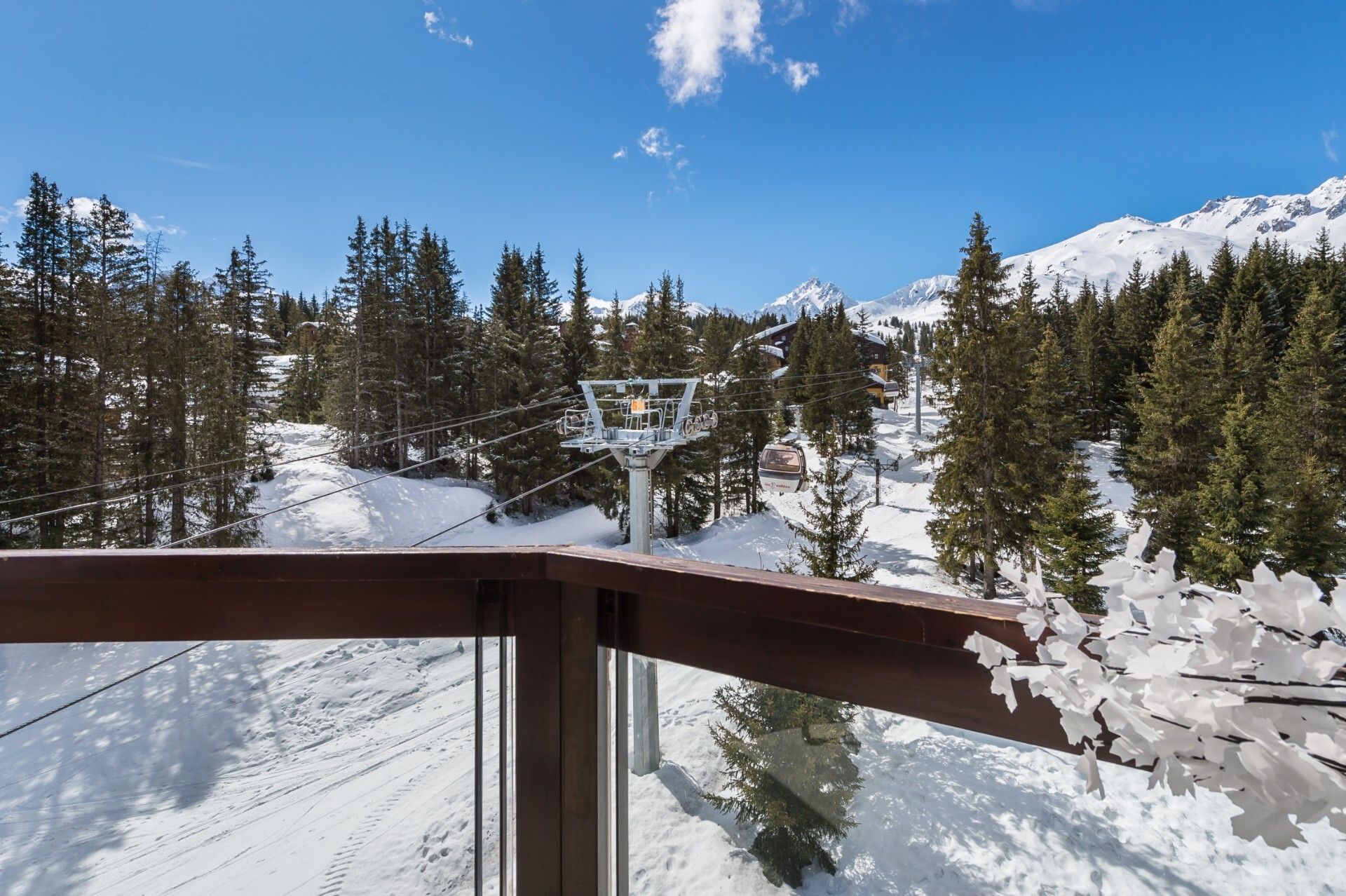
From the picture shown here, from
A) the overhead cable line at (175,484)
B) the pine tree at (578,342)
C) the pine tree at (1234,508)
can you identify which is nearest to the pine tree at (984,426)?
the pine tree at (1234,508)

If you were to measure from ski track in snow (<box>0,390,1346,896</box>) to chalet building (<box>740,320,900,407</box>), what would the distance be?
40.3 m

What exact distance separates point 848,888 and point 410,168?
1591 cm

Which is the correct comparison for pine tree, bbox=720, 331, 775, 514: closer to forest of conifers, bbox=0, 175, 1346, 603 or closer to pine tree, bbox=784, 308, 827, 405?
forest of conifers, bbox=0, 175, 1346, 603

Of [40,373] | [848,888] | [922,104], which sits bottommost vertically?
[848,888]

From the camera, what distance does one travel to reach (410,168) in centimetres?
1371

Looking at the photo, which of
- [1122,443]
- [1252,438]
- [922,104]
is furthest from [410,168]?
[1122,443]

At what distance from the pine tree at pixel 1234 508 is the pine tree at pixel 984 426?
141 inches

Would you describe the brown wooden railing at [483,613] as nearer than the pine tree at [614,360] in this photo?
Yes

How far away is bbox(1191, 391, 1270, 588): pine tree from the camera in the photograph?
1231 centimetres

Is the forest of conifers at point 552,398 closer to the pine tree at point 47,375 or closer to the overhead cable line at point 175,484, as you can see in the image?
the pine tree at point 47,375

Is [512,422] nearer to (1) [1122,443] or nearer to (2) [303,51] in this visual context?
(2) [303,51]

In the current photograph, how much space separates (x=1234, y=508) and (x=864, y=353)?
31.6 meters

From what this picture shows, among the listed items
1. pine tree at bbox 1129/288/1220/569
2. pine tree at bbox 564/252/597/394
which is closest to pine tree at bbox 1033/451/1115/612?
Answer: pine tree at bbox 1129/288/1220/569

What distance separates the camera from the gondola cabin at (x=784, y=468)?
12.7m
